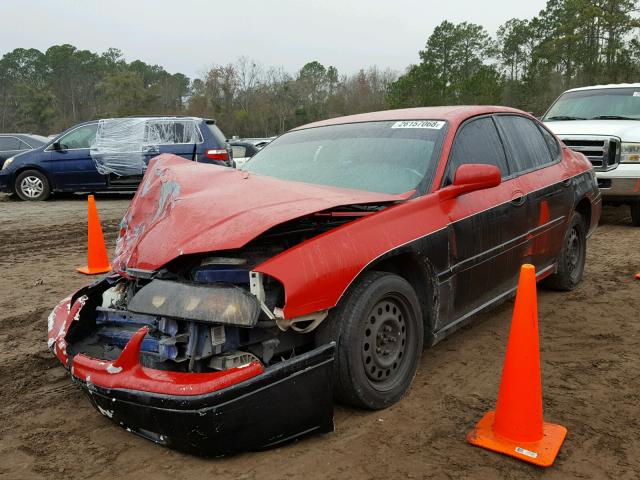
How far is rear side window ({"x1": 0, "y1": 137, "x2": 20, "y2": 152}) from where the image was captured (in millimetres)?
15227

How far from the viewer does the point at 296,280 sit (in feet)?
8.29

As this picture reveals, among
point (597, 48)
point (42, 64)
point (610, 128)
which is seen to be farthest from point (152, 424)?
point (42, 64)

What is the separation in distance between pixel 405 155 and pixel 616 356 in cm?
192

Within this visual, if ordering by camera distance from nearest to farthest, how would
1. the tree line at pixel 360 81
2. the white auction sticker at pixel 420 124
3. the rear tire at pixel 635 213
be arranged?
the white auction sticker at pixel 420 124, the rear tire at pixel 635 213, the tree line at pixel 360 81

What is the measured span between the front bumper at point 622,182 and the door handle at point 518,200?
4921 mm

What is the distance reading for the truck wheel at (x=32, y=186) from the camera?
41.3ft

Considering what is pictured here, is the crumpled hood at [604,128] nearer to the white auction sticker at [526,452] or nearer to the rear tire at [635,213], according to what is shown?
the rear tire at [635,213]

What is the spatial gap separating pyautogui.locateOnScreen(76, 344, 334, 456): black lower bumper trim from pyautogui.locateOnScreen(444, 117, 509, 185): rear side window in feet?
5.30

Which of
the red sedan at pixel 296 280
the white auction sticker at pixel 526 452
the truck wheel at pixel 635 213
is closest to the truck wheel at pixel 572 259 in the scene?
the red sedan at pixel 296 280

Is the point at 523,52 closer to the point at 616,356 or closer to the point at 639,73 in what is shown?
the point at 639,73

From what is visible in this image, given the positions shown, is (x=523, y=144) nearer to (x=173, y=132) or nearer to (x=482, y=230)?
(x=482, y=230)

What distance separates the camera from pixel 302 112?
55.6m

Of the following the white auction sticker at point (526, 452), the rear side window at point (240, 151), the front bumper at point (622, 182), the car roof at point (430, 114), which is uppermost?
the car roof at point (430, 114)

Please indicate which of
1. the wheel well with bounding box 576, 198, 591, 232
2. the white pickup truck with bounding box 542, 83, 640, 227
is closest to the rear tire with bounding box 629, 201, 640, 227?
the white pickup truck with bounding box 542, 83, 640, 227
